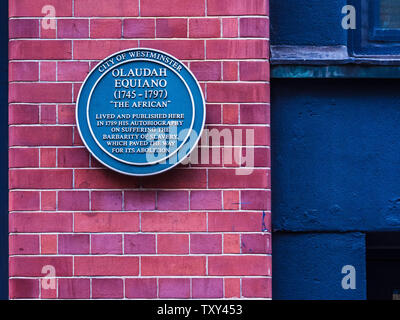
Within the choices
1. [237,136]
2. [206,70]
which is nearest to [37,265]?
[237,136]

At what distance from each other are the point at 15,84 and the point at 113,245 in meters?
1.07

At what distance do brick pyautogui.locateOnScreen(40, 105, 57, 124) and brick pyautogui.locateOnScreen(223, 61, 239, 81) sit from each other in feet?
3.26

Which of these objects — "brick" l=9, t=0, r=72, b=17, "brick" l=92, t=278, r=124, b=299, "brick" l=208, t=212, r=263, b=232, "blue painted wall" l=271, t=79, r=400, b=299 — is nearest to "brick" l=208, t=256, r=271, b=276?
"brick" l=208, t=212, r=263, b=232

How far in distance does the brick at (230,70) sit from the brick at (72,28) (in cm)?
82

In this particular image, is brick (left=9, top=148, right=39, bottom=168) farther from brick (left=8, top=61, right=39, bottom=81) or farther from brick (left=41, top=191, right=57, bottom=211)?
brick (left=8, top=61, right=39, bottom=81)

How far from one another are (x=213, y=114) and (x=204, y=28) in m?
0.50

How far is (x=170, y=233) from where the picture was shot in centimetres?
312

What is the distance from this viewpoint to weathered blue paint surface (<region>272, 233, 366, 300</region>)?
331 centimetres

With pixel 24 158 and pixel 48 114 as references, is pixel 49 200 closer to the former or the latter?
pixel 24 158

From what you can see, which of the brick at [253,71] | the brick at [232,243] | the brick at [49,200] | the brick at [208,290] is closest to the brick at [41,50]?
the brick at [49,200]

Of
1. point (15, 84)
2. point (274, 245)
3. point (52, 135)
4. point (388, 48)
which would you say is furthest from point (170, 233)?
point (388, 48)

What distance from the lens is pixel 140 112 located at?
3.13 meters
